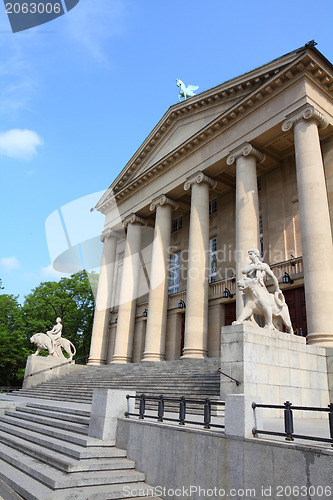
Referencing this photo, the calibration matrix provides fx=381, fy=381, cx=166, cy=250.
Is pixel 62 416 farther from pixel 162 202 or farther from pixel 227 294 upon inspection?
pixel 162 202

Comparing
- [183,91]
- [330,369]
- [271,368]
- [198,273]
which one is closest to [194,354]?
[198,273]

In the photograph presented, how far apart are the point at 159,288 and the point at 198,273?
14.0ft

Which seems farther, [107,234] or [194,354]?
[107,234]

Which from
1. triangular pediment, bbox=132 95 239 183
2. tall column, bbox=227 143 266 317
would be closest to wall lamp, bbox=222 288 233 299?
tall column, bbox=227 143 266 317

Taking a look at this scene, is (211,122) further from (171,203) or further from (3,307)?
(3,307)

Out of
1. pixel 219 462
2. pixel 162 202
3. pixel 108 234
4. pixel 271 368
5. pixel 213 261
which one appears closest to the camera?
pixel 219 462

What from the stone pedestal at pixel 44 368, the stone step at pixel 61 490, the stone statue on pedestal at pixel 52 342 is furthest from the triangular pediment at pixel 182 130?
the stone step at pixel 61 490

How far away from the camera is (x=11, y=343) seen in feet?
124

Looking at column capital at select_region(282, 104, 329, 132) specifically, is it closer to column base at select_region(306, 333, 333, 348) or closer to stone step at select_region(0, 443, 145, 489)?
column base at select_region(306, 333, 333, 348)

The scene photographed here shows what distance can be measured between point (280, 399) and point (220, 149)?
1612cm

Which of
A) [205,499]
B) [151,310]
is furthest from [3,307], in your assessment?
[205,499]

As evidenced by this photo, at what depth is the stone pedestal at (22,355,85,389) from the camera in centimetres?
2550

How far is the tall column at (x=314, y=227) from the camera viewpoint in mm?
15248

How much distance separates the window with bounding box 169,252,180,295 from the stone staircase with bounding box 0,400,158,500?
64.3ft
